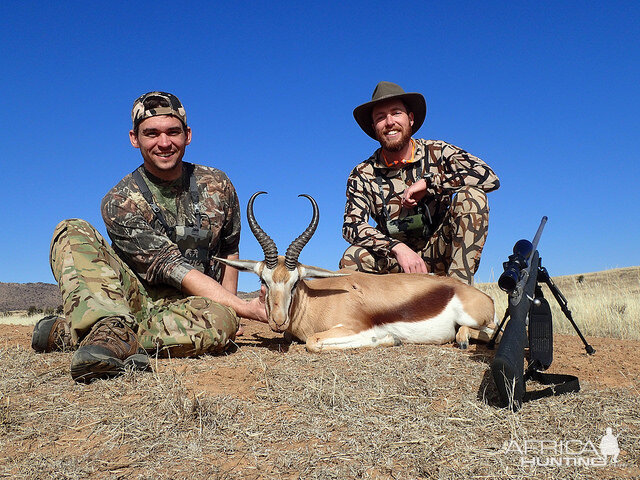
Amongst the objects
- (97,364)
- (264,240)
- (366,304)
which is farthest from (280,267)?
(97,364)

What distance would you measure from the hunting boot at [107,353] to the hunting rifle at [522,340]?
2.72 metres

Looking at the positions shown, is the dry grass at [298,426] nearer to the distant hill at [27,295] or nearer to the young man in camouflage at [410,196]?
the young man in camouflage at [410,196]

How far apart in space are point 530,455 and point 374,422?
86 cm

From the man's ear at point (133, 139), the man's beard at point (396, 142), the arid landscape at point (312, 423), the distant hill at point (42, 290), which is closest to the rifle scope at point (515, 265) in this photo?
the arid landscape at point (312, 423)

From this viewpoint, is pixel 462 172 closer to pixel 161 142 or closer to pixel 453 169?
pixel 453 169

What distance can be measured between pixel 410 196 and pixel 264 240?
220 centimetres

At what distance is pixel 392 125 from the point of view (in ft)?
23.4

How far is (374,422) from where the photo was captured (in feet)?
10.1

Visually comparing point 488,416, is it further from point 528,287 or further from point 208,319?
point 208,319

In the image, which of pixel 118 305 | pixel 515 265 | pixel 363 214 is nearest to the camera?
pixel 515 265

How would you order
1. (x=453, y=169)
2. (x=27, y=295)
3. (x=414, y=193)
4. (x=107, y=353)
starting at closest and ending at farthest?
(x=107, y=353) → (x=414, y=193) → (x=453, y=169) → (x=27, y=295)

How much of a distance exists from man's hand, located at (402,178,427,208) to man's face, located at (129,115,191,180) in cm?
294

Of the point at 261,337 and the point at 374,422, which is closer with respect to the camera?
the point at 374,422

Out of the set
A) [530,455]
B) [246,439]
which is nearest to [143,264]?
[246,439]
